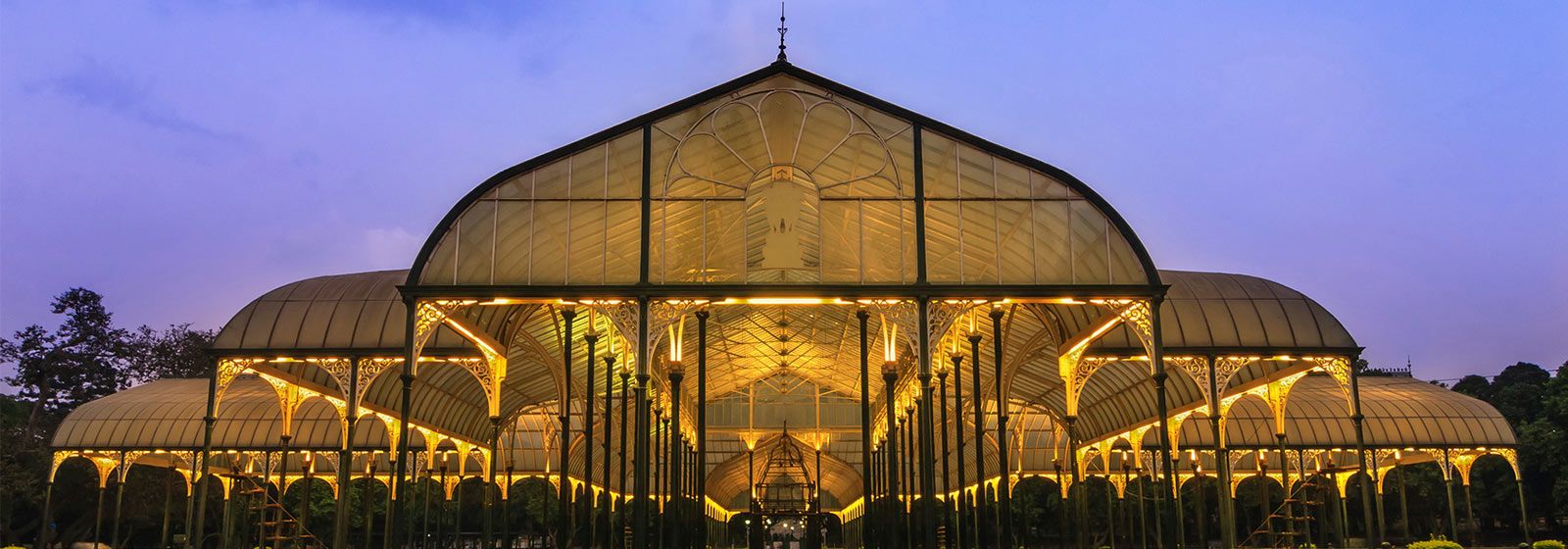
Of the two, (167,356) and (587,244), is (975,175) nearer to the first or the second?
(587,244)

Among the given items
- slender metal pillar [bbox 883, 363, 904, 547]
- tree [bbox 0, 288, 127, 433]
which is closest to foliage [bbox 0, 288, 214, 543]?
tree [bbox 0, 288, 127, 433]

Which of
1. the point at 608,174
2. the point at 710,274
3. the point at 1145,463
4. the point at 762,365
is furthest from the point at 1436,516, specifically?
the point at 608,174

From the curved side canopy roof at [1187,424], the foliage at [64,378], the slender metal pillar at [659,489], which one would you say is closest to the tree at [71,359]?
the foliage at [64,378]

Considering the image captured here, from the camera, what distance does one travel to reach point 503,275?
22.0m

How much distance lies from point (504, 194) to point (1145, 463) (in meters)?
44.6

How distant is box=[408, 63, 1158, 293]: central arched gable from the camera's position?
22.0m

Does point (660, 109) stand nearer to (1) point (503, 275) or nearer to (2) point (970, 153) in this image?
(1) point (503, 275)

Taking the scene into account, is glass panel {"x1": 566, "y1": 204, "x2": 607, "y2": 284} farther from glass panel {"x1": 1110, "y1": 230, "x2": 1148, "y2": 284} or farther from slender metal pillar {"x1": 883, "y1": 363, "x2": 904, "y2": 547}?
glass panel {"x1": 1110, "y1": 230, "x2": 1148, "y2": 284}

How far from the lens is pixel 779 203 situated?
2297 centimetres

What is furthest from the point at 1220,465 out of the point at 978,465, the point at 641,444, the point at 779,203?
the point at 641,444

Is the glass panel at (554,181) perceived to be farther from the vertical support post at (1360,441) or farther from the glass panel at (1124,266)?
the vertical support post at (1360,441)

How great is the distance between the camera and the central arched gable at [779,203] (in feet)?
72.1

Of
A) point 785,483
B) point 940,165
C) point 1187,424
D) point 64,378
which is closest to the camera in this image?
point 940,165

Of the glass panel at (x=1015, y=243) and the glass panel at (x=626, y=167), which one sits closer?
the glass panel at (x=1015, y=243)
